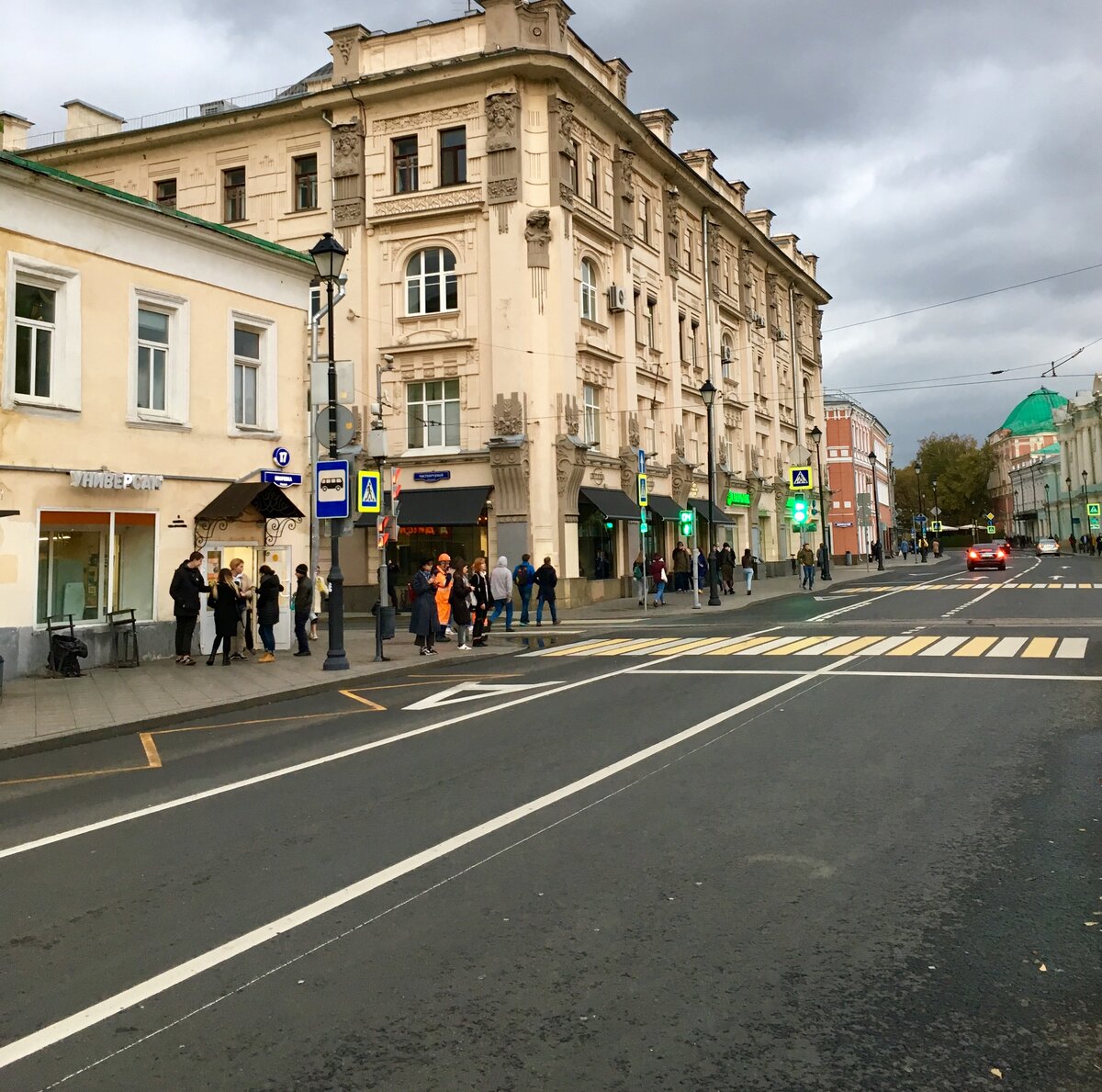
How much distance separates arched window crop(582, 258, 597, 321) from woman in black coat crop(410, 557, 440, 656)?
18.0 meters

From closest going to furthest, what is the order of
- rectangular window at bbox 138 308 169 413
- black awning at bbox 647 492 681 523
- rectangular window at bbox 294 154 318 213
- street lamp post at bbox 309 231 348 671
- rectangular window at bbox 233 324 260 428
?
street lamp post at bbox 309 231 348 671
rectangular window at bbox 138 308 169 413
rectangular window at bbox 233 324 260 428
rectangular window at bbox 294 154 318 213
black awning at bbox 647 492 681 523

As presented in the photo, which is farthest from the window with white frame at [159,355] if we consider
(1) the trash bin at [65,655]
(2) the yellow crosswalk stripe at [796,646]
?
(2) the yellow crosswalk stripe at [796,646]

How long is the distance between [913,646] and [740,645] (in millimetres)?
2989

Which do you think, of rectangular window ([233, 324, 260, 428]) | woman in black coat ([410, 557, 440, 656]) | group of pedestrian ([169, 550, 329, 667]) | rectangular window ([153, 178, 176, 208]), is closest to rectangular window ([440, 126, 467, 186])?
rectangular window ([153, 178, 176, 208])

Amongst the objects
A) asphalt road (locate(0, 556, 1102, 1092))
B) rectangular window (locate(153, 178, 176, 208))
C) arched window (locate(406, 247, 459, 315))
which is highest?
rectangular window (locate(153, 178, 176, 208))

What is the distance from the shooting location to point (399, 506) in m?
32.0

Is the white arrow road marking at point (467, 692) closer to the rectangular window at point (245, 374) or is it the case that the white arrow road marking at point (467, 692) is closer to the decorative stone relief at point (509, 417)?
the rectangular window at point (245, 374)

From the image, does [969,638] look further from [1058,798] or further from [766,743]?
[1058,798]

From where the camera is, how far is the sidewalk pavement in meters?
10.5

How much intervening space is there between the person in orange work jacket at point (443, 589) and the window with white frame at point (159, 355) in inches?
215

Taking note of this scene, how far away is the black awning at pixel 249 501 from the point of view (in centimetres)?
1756

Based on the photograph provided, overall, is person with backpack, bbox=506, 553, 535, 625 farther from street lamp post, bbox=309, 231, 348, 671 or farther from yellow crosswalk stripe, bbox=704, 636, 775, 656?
street lamp post, bbox=309, 231, 348, 671

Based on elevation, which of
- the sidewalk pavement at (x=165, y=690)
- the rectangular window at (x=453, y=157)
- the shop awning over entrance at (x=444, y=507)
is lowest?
the sidewalk pavement at (x=165, y=690)

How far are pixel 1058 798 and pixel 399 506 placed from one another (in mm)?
27094
